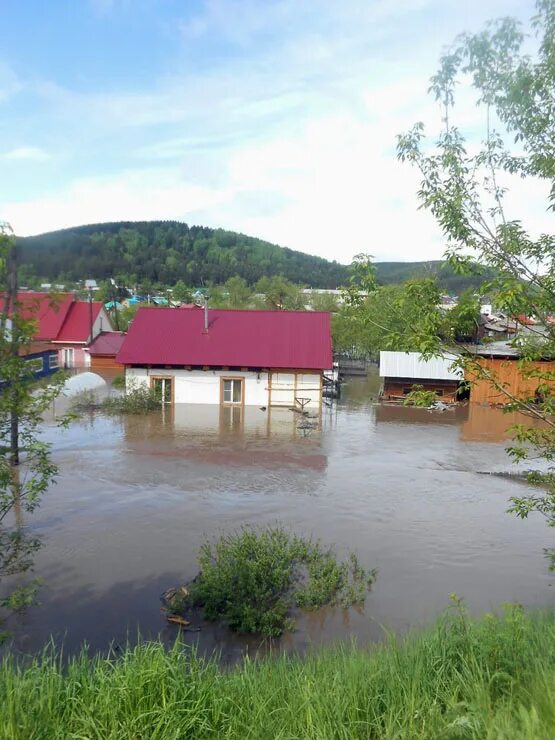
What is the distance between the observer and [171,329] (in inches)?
1129

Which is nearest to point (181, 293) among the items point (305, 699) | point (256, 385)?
point (256, 385)

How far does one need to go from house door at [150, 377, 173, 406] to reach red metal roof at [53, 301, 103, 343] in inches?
626

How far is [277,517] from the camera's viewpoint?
12.7 m

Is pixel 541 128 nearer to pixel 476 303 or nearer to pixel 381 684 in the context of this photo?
pixel 476 303

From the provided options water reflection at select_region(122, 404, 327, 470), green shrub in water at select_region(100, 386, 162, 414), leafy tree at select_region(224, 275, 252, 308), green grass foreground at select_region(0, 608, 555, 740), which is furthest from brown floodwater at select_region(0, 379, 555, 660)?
leafy tree at select_region(224, 275, 252, 308)

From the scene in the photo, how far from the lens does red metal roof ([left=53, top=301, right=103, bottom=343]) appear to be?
4056 centimetres

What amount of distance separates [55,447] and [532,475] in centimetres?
1561

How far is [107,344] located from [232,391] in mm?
15688

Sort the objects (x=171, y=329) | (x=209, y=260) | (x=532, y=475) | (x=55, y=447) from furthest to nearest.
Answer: (x=209, y=260) < (x=171, y=329) < (x=55, y=447) < (x=532, y=475)

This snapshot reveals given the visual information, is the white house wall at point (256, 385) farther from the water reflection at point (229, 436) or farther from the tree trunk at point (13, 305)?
the tree trunk at point (13, 305)

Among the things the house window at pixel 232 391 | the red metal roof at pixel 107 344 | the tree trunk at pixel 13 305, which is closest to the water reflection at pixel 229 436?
the house window at pixel 232 391

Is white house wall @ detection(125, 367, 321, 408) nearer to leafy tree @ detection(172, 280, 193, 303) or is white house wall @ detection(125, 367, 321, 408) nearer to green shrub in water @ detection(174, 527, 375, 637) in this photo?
green shrub in water @ detection(174, 527, 375, 637)

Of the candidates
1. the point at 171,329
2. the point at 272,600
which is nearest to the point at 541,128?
the point at 272,600

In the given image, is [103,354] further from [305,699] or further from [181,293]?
[181,293]
